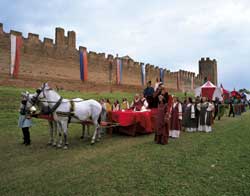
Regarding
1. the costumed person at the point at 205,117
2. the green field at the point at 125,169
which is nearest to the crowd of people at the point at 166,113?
the costumed person at the point at 205,117

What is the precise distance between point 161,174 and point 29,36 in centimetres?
2086

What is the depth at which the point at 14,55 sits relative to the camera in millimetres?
18906

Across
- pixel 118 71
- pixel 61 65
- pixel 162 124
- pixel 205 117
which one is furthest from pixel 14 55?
pixel 162 124

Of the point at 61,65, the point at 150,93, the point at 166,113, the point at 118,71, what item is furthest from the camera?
the point at 118,71

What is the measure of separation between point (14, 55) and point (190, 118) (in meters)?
16.3

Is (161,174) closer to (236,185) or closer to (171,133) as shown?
(236,185)

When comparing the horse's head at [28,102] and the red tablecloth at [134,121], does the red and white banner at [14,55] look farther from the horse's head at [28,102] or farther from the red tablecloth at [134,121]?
the horse's head at [28,102]

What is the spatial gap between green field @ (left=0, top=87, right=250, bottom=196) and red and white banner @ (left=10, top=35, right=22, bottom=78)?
44.8 ft

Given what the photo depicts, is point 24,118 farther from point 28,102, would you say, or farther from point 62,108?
point 62,108

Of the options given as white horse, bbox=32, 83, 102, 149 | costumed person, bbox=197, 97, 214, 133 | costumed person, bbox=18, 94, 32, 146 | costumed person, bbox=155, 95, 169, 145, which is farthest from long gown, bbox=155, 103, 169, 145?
costumed person, bbox=18, 94, 32, 146

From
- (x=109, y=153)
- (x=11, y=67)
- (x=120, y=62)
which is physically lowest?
(x=109, y=153)

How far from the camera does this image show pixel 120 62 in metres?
30.0

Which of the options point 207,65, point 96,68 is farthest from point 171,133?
point 207,65

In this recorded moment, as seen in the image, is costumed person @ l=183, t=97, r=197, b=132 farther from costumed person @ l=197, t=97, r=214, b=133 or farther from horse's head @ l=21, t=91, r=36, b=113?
horse's head @ l=21, t=91, r=36, b=113
